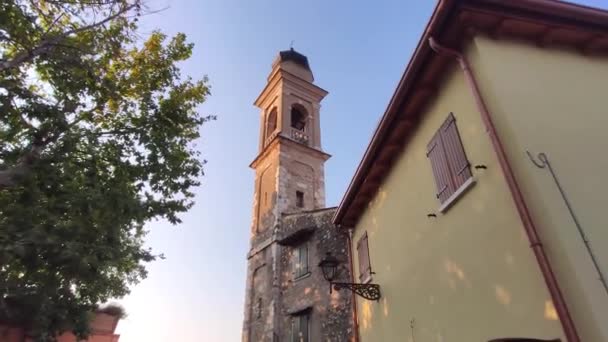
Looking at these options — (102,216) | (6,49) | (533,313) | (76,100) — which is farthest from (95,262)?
(533,313)

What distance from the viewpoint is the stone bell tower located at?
A: 52.4 ft

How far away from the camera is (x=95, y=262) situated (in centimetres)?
916

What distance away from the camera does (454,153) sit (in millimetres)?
5543

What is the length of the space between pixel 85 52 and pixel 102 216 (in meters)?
4.10

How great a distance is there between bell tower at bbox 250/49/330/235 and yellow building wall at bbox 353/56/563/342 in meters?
10.7

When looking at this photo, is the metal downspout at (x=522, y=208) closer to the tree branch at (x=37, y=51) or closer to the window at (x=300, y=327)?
the tree branch at (x=37, y=51)

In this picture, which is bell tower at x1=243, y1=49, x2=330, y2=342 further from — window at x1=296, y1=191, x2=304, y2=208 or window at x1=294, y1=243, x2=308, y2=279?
window at x1=294, y1=243, x2=308, y2=279

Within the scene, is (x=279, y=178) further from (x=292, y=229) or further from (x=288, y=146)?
(x=292, y=229)

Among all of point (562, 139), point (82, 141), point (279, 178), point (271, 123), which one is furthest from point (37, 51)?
point (271, 123)

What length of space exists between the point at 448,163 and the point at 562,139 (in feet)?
4.97

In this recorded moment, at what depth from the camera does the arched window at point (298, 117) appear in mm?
23281

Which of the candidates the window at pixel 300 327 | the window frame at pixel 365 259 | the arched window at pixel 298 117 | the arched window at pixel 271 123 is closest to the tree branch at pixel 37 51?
the window frame at pixel 365 259

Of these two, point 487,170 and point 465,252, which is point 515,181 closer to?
point 487,170

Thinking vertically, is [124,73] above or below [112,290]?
above
